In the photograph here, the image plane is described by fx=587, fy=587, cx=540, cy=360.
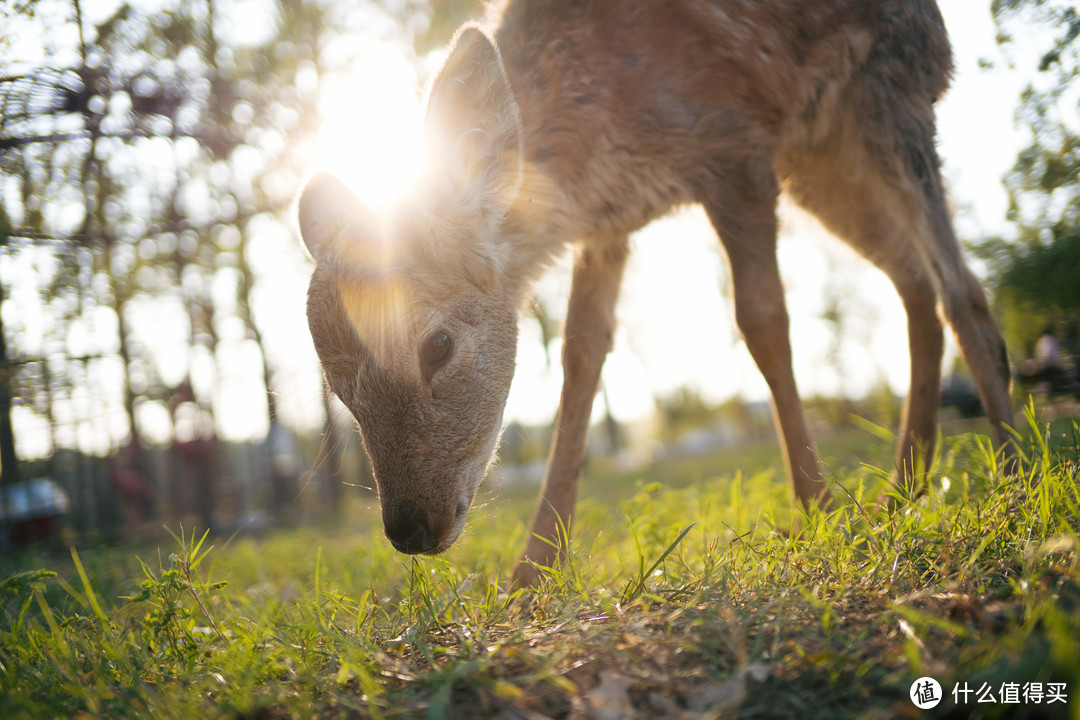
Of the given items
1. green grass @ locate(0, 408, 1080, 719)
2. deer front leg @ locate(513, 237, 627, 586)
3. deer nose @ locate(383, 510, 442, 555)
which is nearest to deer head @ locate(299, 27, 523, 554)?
deer nose @ locate(383, 510, 442, 555)

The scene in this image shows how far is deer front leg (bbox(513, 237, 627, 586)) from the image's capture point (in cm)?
316

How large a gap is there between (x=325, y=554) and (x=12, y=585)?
8.63ft

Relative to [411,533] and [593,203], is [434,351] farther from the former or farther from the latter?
[593,203]

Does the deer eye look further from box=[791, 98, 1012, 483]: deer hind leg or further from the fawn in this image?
box=[791, 98, 1012, 483]: deer hind leg

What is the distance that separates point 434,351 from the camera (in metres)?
2.63

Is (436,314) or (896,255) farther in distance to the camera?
(896,255)

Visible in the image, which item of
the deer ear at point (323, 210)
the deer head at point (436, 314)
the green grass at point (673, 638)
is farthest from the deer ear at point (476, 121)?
the green grass at point (673, 638)

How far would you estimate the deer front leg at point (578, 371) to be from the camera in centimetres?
316

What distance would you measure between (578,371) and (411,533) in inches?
59.6

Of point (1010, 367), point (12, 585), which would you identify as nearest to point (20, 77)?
point (12, 585)

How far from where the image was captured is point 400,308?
253 centimetres

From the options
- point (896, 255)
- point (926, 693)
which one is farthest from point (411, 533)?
point (896, 255)

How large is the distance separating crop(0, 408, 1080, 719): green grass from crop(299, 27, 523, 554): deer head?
1.16 ft

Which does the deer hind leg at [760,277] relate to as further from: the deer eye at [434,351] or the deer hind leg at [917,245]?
the deer eye at [434,351]
